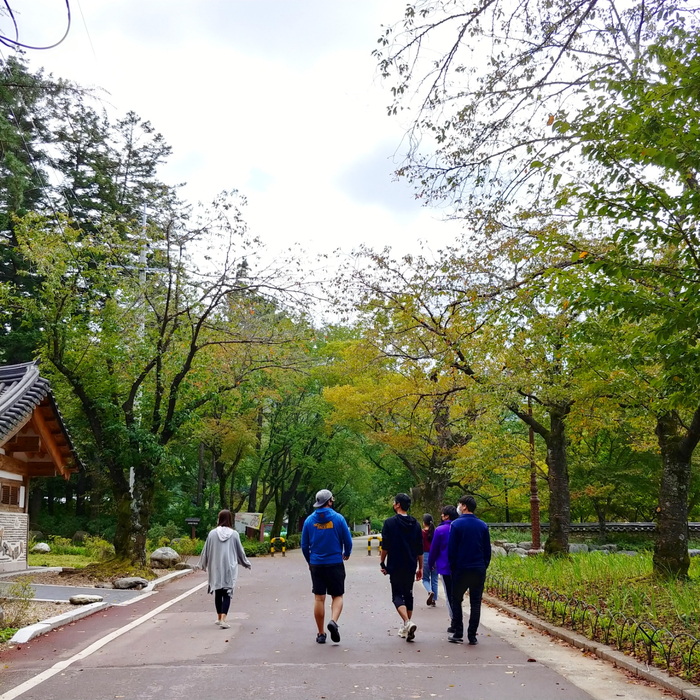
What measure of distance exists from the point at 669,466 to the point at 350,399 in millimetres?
17735

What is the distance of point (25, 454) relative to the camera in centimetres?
1956

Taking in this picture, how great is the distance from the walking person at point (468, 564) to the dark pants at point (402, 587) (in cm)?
57

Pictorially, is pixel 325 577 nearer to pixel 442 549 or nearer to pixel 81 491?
pixel 442 549

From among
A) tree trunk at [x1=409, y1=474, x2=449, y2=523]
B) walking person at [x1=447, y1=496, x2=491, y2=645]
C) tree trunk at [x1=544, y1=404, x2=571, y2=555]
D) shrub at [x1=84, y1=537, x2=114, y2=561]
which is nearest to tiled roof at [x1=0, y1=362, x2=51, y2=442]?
shrub at [x1=84, y1=537, x2=114, y2=561]

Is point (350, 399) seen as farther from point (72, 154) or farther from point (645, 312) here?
point (645, 312)

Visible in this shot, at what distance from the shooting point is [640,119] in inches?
249

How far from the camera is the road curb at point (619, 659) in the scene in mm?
6129

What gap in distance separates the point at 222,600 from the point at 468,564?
3.83 metres

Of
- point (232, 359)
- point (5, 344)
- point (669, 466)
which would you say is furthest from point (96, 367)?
point (5, 344)

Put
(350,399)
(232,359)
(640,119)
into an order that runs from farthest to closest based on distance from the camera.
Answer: (350,399) < (232,359) < (640,119)

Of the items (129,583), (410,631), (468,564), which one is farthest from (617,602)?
(129,583)

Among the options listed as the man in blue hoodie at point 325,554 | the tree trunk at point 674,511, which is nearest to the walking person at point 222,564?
the man in blue hoodie at point 325,554

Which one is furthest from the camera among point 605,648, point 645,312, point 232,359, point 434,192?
point 232,359

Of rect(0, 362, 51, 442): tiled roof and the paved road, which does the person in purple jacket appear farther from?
rect(0, 362, 51, 442): tiled roof
